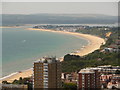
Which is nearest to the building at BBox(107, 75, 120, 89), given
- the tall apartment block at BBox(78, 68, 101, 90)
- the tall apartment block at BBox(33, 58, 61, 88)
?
the tall apartment block at BBox(78, 68, 101, 90)

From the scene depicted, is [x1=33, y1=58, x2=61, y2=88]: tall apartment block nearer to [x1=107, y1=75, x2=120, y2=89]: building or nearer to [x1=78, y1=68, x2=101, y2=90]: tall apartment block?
[x1=78, y1=68, x2=101, y2=90]: tall apartment block

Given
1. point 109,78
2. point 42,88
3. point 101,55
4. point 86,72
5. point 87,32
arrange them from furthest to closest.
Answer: point 87,32, point 101,55, point 109,78, point 86,72, point 42,88

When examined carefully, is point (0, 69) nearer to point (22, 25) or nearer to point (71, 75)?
point (71, 75)

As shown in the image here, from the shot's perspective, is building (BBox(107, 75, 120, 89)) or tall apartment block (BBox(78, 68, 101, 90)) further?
building (BBox(107, 75, 120, 89))

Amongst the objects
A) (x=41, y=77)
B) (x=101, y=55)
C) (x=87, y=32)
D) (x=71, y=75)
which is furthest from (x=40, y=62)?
(x=87, y=32)

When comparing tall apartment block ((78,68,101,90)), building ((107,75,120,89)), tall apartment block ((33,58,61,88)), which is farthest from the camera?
building ((107,75,120,89))

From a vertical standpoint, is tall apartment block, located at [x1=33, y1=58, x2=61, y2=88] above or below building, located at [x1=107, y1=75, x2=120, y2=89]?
above

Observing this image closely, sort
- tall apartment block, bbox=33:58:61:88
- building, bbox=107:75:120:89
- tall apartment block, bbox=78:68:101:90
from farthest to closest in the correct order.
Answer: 1. building, bbox=107:75:120:89
2. tall apartment block, bbox=78:68:101:90
3. tall apartment block, bbox=33:58:61:88

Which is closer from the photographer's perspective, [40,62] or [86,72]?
[40,62]
